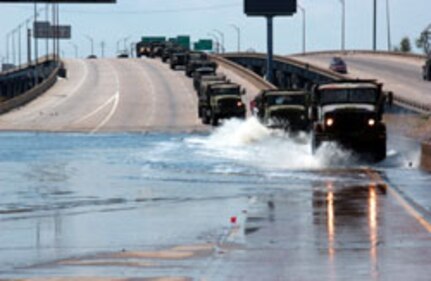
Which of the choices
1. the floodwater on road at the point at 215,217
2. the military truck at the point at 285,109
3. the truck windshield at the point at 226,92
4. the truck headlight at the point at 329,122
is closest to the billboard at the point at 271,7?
the truck windshield at the point at 226,92

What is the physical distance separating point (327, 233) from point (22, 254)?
4.78 metres

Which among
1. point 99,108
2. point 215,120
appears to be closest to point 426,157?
point 215,120

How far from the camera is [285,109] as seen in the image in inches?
2250

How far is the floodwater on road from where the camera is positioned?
1617 centimetres

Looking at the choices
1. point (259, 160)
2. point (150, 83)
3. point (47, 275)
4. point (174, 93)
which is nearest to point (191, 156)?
point (259, 160)

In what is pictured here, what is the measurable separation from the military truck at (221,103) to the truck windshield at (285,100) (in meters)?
18.3

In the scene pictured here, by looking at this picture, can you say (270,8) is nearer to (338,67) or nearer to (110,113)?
(338,67)

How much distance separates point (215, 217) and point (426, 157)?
16.7 meters

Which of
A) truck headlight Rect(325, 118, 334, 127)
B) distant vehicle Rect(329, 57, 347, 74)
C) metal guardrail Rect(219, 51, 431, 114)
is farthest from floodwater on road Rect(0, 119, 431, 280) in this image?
distant vehicle Rect(329, 57, 347, 74)

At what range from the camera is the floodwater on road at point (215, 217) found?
16.2m

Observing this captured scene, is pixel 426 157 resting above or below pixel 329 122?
below

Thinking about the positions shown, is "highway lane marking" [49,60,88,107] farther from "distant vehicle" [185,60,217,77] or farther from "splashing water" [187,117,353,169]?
"splashing water" [187,117,353,169]

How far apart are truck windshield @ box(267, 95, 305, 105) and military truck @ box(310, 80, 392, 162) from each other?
52.0ft

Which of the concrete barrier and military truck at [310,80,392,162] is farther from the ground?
military truck at [310,80,392,162]
